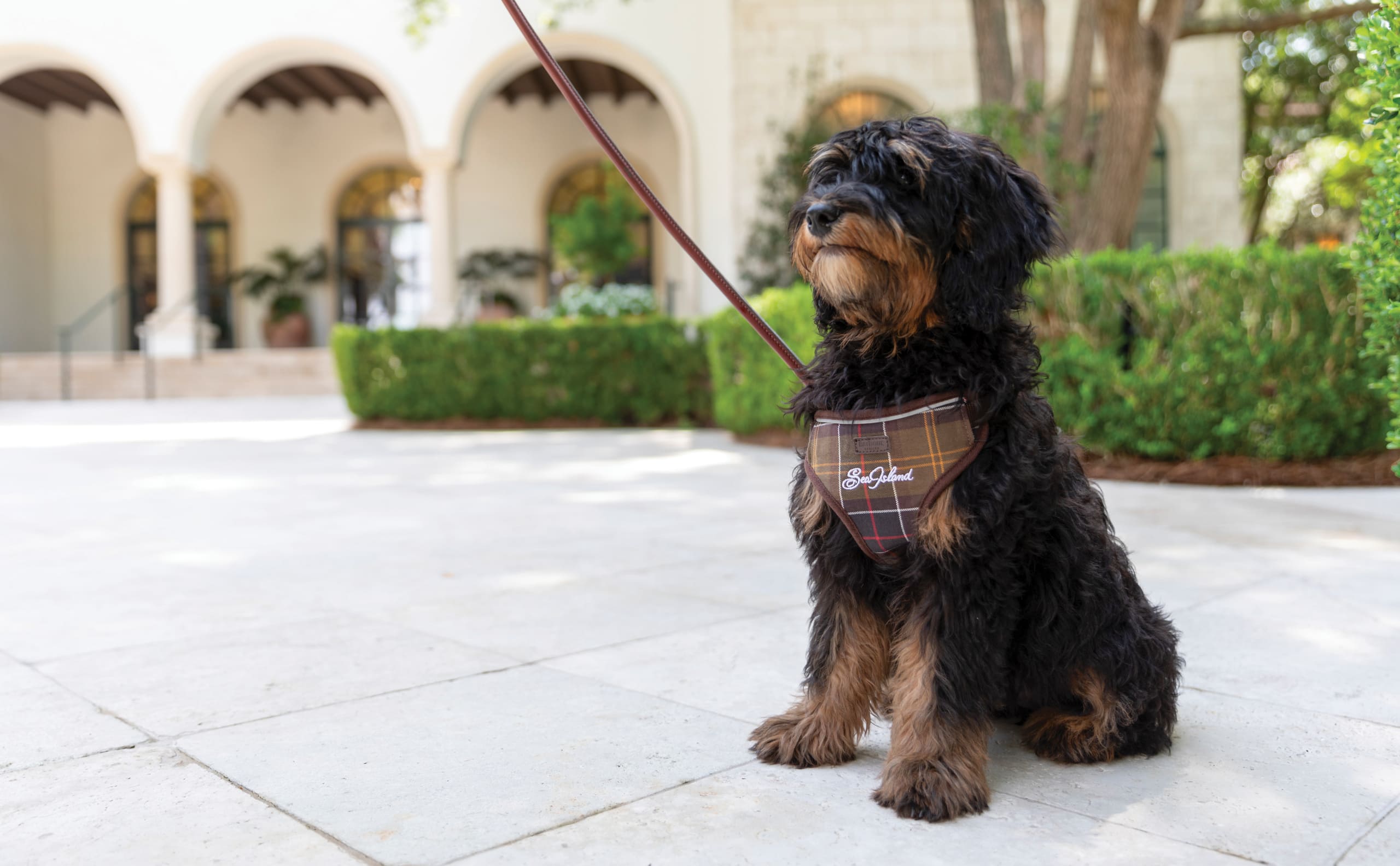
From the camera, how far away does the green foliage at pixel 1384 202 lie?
292 centimetres

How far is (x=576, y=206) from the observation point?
2223 centimetres

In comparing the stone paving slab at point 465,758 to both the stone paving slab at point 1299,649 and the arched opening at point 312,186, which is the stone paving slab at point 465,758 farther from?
the arched opening at point 312,186

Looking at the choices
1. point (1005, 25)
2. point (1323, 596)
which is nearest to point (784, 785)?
point (1323, 596)

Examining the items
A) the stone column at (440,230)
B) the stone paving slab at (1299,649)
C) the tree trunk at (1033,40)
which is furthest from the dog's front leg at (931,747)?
the stone column at (440,230)

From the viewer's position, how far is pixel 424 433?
467 inches

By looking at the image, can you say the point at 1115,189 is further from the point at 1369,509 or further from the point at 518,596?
the point at 518,596

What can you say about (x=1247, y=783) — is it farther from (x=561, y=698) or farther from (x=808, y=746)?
(x=561, y=698)

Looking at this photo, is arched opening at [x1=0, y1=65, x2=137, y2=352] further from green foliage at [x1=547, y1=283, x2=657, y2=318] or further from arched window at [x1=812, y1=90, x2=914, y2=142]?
arched window at [x1=812, y1=90, x2=914, y2=142]

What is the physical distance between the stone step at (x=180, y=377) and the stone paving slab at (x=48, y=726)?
15880 mm

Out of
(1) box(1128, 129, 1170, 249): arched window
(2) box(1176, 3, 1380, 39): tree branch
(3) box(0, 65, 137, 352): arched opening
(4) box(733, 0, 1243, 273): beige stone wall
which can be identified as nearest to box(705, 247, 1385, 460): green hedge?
(2) box(1176, 3, 1380, 39): tree branch

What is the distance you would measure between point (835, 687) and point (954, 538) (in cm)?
46

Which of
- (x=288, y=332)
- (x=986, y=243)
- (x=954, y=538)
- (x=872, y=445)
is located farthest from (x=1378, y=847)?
(x=288, y=332)

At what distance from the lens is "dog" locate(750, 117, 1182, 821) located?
2.07 metres

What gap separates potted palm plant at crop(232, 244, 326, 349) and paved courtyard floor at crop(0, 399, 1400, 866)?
Result: 16473 mm
